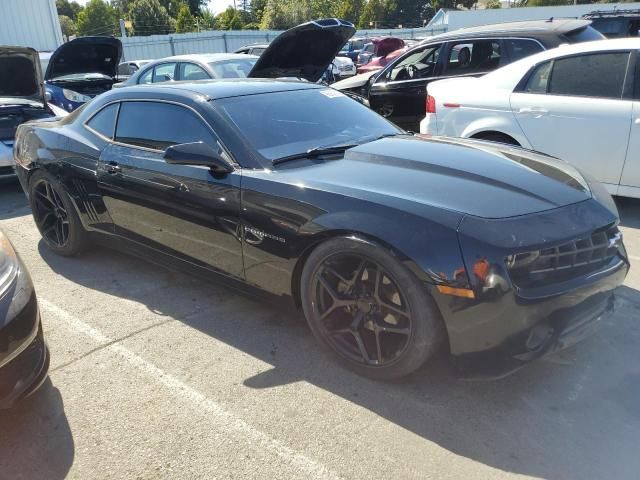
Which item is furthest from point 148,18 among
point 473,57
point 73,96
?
point 473,57

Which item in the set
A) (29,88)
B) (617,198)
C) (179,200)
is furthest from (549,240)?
(29,88)

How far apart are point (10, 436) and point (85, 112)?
2.68m

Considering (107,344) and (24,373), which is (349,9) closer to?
(107,344)

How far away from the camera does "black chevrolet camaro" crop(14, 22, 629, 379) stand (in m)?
2.36

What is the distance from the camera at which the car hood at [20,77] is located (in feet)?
22.4

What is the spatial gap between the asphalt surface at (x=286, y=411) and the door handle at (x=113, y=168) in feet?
3.38

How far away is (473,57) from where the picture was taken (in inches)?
262

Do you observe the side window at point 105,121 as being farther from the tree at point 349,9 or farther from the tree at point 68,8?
the tree at point 68,8

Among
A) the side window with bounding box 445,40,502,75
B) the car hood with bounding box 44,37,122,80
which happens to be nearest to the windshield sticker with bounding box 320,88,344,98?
the side window with bounding box 445,40,502,75

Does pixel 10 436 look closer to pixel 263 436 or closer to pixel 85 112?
pixel 263 436

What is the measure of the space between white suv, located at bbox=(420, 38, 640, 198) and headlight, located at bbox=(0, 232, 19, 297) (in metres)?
4.30

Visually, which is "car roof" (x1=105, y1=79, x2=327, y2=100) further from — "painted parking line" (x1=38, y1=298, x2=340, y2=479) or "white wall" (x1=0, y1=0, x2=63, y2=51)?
"white wall" (x1=0, y1=0, x2=63, y2=51)

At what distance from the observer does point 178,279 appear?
13.4 feet

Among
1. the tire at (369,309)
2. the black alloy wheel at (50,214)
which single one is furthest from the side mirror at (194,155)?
the black alloy wheel at (50,214)
